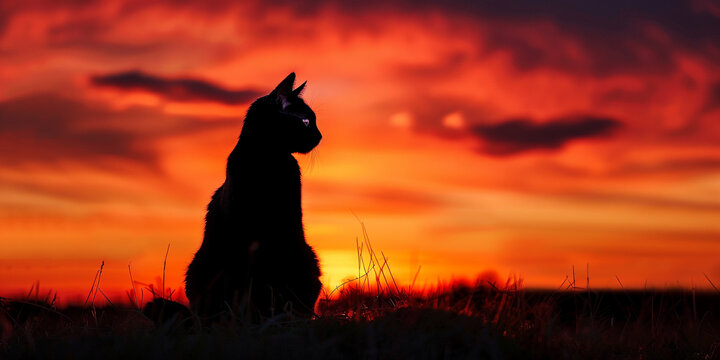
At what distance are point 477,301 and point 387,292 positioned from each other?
644 millimetres

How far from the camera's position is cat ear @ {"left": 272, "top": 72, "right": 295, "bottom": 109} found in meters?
5.58

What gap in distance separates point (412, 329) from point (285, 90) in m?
2.58

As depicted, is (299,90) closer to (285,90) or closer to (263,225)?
(285,90)

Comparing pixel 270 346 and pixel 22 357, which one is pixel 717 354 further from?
pixel 22 357

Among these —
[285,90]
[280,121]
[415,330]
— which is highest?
[285,90]

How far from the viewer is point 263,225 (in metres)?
5.54

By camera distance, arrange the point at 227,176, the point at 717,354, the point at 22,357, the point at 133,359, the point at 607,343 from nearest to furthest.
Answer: the point at 133,359
the point at 22,357
the point at 607,343
the point at 717,354
the point at 227,176

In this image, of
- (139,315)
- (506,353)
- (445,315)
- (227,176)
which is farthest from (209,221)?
(506,353)

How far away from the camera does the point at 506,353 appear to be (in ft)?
12.3

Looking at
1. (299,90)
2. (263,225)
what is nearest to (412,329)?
(263,225)

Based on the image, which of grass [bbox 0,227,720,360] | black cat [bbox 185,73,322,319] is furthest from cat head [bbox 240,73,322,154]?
grass [bbox 0,227,720,360]

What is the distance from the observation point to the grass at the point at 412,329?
3.64 metres

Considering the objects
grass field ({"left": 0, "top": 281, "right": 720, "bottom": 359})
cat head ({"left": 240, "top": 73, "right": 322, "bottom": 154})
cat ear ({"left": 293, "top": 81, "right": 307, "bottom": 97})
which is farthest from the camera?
cat ear ({"left": 293, "top": 81, "right": 307, "bottom": 97})

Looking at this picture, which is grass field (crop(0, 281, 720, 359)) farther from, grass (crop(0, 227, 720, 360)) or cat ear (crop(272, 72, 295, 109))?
cat ear (crop(272, 72, 295, 109))
